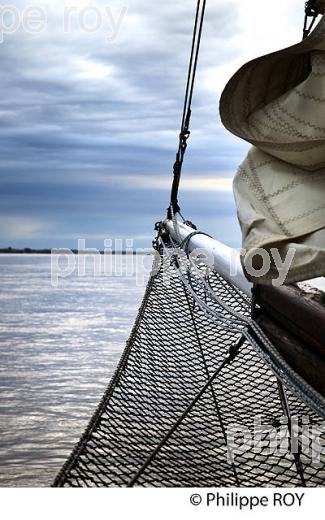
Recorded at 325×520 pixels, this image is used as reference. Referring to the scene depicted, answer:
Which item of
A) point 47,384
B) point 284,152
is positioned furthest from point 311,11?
point 47,384

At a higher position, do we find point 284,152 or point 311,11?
point 311,11

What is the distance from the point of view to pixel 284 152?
104 inches

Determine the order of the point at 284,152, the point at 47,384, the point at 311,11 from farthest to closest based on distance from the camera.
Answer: the point at 47,384 < the point at 311,11 < the point at 284,152

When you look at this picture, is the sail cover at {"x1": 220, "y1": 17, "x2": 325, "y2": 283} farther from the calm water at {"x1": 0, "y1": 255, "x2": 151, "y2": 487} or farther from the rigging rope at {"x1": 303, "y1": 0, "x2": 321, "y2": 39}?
the calm water at {"x1": 0, "y1": 255, "x2": 151, "y2": 487}

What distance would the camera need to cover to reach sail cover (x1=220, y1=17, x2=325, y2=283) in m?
2.49

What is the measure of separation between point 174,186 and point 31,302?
27019 millimetres

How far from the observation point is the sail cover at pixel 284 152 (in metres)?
2.49

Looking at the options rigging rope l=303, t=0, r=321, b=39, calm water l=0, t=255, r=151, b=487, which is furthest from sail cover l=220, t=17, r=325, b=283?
calm water l=0, t=255, r=151, b=487

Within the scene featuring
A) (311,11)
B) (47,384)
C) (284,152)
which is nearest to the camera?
(284,152)

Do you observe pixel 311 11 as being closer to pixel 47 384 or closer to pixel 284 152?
pixel 284 152

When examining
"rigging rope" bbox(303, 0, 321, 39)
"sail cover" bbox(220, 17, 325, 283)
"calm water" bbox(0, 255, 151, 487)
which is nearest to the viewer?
"sail cover" bbox(220, 17, 325, 283)

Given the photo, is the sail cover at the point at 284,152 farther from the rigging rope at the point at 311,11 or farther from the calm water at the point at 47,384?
the calm water at the point at 47,384

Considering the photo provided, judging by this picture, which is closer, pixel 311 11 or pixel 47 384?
pixel 311 11

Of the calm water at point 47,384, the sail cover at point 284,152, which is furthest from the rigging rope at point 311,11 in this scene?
the calm water at point 47,384
